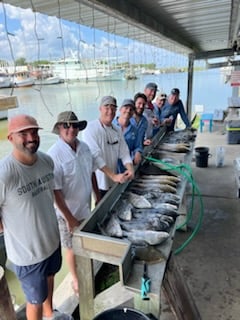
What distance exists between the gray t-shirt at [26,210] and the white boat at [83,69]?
1.34 metres

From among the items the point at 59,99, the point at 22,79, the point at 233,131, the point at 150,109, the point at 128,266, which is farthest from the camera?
the point at 233,131

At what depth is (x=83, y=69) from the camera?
3066 millimetres

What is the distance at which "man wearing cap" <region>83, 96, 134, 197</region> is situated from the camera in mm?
2311

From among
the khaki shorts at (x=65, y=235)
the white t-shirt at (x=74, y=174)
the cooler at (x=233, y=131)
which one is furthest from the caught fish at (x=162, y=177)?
the cooler at (x=233, y=131)

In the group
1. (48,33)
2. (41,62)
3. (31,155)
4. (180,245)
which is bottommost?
(180,245)

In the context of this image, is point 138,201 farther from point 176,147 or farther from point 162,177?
point 176,147

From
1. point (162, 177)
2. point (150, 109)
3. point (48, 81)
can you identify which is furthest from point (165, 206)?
point (150, 109)

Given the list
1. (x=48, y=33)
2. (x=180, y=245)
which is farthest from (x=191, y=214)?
(x=48, y=33)

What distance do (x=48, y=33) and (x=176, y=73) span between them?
7.62m

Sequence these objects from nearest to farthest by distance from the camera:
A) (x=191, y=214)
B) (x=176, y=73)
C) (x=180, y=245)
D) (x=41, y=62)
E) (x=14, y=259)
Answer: (x=14, y=259) → (x=41, y=62) → (x=180, y=245) → (x=191, y=214) → (x=176, y=73)

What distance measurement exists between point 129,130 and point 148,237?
5.03 ft

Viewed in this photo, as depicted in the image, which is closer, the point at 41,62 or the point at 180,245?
the point at 41,62

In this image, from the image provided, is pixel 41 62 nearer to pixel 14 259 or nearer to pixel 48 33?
pixel 48 33

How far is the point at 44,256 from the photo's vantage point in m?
1.69
